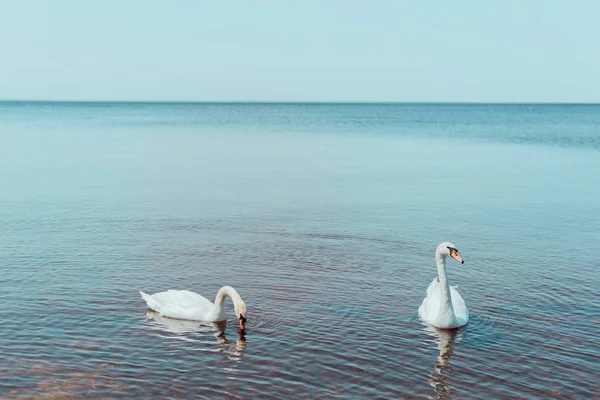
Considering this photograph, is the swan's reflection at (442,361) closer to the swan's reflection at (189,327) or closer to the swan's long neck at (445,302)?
the swan's long neck at (445,302)

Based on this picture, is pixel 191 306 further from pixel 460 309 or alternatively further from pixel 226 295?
pixel 460 309

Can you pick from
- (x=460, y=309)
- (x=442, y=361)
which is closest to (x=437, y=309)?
(x=460, y=309)

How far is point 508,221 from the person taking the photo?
23.9 metres

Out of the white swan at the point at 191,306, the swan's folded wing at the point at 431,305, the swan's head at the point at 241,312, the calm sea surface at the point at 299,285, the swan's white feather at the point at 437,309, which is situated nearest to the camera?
the calm sea surface at the point at 299,285

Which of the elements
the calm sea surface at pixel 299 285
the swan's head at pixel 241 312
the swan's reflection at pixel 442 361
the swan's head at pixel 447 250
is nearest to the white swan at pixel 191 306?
the calm sea surface at pixel 299 285

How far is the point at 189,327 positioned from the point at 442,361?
15.2ft

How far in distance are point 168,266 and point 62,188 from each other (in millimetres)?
15076

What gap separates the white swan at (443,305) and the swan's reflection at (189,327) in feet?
11.3

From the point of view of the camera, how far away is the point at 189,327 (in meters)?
13.7

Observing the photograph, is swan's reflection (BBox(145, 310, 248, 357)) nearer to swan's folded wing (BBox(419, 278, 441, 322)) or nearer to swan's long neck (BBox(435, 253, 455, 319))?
swan's folded wing (BBox(419, 278, 441, 322))

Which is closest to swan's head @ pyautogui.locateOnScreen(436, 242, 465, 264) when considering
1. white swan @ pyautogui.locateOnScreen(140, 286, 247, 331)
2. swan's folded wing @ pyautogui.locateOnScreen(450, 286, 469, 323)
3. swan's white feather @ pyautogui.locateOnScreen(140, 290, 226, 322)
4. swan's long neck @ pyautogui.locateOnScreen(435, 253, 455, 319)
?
swan's long neck @ pyautogui.locateOnScreen(435, 253, 455, 319)

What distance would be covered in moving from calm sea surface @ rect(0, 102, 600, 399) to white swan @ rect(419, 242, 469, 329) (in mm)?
244

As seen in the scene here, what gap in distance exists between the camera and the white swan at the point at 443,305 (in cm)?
→ 1331

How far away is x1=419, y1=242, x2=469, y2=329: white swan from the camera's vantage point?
13312mm
